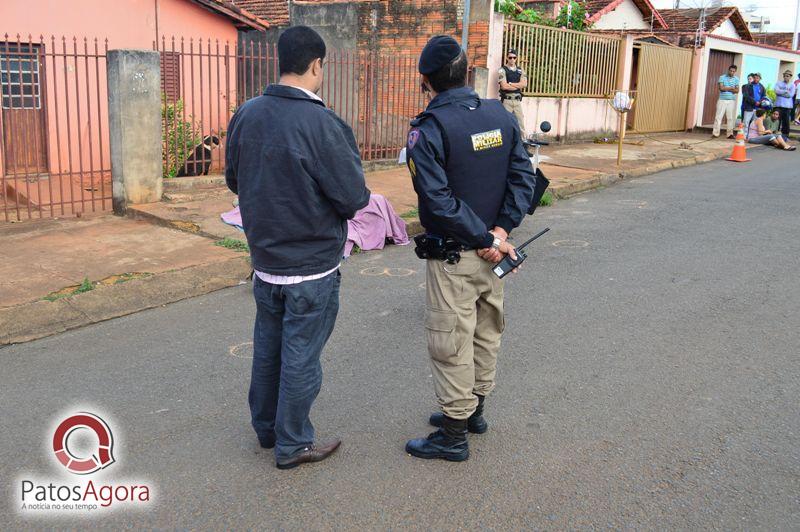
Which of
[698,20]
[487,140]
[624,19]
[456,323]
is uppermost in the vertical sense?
[698,20]

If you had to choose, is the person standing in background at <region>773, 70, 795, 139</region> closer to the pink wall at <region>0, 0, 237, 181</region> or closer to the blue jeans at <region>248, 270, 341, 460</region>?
the pink wall at <region>0, 0, 237, 181</region>

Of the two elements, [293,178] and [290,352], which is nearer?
[293,178]

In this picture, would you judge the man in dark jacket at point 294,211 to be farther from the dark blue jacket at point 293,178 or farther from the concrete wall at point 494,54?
the concrete wall at point 494,54

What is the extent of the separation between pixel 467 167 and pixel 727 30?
1101 inches

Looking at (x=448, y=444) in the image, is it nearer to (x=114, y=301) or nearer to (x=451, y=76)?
(x=451, y=76)

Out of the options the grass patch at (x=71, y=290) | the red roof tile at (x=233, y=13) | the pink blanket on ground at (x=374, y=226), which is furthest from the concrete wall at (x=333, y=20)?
the grass patch at (x=71, y=290)

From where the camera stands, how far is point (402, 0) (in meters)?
15.7

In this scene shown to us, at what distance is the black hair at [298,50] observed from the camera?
3.05 metres

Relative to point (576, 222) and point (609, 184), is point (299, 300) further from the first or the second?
point (609, 184)

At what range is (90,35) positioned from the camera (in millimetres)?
12547

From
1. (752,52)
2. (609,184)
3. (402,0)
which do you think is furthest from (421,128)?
(752,52)

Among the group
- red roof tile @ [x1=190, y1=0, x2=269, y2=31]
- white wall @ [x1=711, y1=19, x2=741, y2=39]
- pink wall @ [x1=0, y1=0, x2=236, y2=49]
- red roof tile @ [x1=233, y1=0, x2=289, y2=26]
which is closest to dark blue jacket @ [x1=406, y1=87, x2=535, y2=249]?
pink wall @ [x1=0, y1=0, x2=236, y2=49]

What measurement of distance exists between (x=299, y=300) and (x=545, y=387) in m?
1.74
